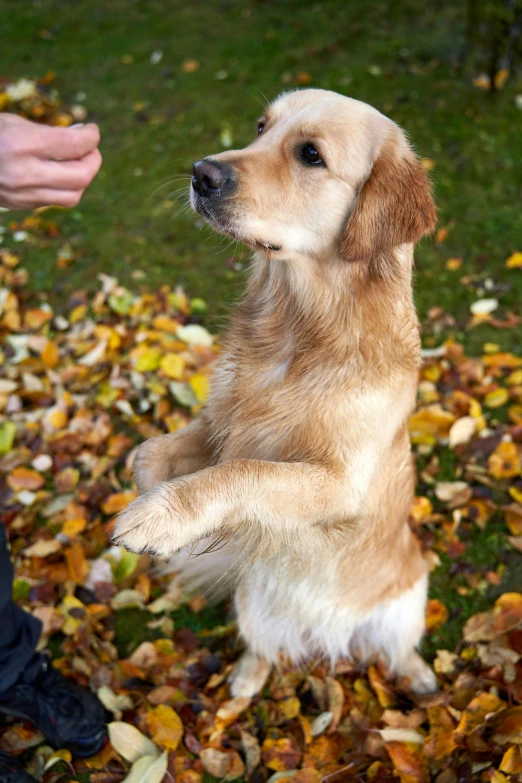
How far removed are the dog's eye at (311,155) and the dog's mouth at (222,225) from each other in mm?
323

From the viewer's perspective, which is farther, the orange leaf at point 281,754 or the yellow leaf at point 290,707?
the yellow leaf at point 290,707

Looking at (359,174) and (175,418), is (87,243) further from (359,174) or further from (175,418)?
(359,174)

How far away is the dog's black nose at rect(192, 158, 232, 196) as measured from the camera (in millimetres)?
2158

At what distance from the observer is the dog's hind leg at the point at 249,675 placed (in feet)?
8.98

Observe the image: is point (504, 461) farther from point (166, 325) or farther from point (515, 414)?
point (166, 325)

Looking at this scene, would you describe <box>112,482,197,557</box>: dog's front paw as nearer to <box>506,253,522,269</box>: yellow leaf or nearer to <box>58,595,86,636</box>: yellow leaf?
<box>58,595,86,636</box>: yellow leaf

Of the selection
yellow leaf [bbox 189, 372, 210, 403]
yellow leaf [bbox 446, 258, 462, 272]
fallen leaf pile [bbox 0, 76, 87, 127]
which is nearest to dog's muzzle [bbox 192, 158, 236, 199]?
yellow leaf [bbox 189, 372, 210, 403]

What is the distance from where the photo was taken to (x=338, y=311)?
2.25 metres

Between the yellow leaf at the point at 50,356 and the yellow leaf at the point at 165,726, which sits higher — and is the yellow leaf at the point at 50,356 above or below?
above

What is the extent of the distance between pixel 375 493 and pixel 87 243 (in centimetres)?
372

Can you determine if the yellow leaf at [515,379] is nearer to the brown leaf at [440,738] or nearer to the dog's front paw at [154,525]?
the brown leaf at [440,738]

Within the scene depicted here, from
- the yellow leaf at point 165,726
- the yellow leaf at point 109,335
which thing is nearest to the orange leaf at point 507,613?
the yellow leaf at point 165,726

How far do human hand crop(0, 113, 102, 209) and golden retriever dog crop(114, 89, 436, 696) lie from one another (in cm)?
42

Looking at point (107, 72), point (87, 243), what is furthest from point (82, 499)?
point (107, 72)
